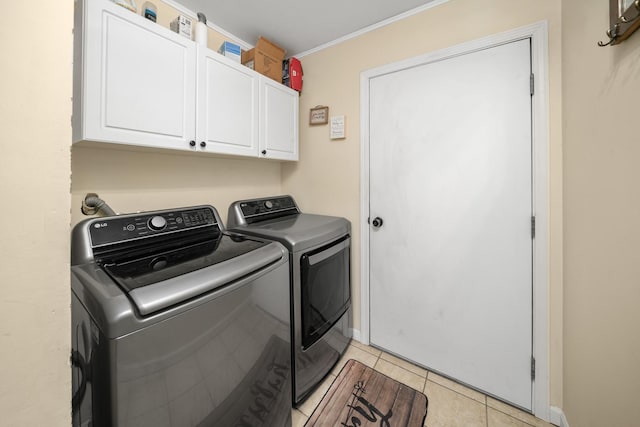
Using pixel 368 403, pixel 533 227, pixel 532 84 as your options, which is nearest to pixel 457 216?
pixel 533 227

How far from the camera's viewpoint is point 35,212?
1.66 ft

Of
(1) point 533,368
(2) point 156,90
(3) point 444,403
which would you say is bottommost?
(3) point 444,403

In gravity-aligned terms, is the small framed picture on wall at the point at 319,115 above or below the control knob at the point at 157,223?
above

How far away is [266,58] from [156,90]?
996mm

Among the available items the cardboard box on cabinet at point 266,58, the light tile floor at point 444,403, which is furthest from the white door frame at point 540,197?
the cardboard box on cabinet at point 266,58

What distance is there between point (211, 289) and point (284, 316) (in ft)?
1.58

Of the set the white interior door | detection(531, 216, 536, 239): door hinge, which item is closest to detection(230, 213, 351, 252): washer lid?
the white interior door

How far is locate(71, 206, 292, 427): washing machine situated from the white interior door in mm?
963

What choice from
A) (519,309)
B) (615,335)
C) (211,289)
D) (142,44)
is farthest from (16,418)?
(519,309)

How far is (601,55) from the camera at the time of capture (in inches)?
37.5

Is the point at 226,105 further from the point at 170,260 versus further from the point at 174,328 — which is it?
the point at 174,328

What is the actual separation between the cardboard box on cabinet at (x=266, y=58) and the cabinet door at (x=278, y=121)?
113mm

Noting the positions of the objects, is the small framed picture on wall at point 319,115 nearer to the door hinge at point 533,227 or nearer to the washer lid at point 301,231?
the washer lid at point 301,231

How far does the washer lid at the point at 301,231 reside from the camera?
1.35 metres
